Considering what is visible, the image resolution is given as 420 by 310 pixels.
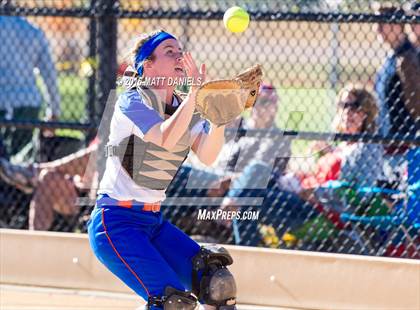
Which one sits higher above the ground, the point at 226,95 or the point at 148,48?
the point at 148,48

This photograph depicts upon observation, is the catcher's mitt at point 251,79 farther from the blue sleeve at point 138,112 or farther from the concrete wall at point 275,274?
the concrete wall at point 275,274

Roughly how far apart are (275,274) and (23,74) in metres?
3.12

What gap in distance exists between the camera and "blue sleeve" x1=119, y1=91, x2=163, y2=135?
4.14 metres

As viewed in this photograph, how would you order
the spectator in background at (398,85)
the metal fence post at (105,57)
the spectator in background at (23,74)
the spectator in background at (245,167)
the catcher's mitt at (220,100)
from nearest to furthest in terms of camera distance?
the catcher's mitt at (220,100)
the spectator in background at (398,85)
the spectator in background at (245,167)
the metal fence post at (105,57)
the spectator in background at (23,74)

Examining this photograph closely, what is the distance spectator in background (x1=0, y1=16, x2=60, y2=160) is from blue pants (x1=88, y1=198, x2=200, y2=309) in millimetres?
3440

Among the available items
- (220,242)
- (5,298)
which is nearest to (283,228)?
(220,242)

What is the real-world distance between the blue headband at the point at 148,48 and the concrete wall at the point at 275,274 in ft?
5.68

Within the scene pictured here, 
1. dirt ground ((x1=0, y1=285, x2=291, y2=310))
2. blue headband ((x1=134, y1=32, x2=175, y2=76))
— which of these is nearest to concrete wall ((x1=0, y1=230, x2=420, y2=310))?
dirt ground ((x1=0, y1=285, x2=291, y2=310))

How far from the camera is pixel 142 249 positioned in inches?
164

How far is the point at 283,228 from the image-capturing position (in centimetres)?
621

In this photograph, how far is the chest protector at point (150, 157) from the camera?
14.3 feet

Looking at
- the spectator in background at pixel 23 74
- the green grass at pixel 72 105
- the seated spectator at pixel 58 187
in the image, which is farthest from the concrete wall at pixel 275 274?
the spectator in background at pixel 23 74

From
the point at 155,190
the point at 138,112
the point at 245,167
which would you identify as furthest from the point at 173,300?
the point at 245,167

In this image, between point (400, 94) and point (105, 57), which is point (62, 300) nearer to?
point (105, 57)
